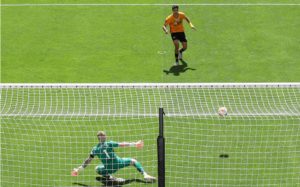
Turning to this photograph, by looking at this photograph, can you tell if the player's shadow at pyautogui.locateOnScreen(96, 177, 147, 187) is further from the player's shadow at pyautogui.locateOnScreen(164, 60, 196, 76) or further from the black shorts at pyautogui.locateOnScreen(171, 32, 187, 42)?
the black shorts at pyautogui.locateOnScreen(171, 32, 187, 42)

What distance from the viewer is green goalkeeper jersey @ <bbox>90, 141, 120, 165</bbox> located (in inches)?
522

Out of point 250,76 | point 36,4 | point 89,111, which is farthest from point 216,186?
point 36,4

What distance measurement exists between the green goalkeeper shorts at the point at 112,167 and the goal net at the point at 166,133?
0.83 feet

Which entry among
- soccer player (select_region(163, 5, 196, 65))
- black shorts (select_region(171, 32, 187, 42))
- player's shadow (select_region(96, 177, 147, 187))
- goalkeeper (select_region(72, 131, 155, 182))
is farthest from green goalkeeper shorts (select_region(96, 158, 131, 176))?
black shorts (select_region(171, 32, 187, 42))

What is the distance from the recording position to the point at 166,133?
48.1 feet

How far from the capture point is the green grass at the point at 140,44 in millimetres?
17906

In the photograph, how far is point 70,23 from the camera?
2073cm

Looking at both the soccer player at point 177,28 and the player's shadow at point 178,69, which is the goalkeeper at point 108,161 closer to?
the player's shadow at point 178,69

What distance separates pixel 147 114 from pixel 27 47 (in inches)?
222

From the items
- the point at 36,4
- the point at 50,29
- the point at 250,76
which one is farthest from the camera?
the point at 36,4

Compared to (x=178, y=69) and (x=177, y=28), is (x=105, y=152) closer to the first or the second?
(x=178, y=69)

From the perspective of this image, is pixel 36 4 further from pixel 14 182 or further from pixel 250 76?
pixel 14 182

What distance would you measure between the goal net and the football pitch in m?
0.03

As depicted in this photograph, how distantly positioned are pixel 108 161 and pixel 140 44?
6694 mm
